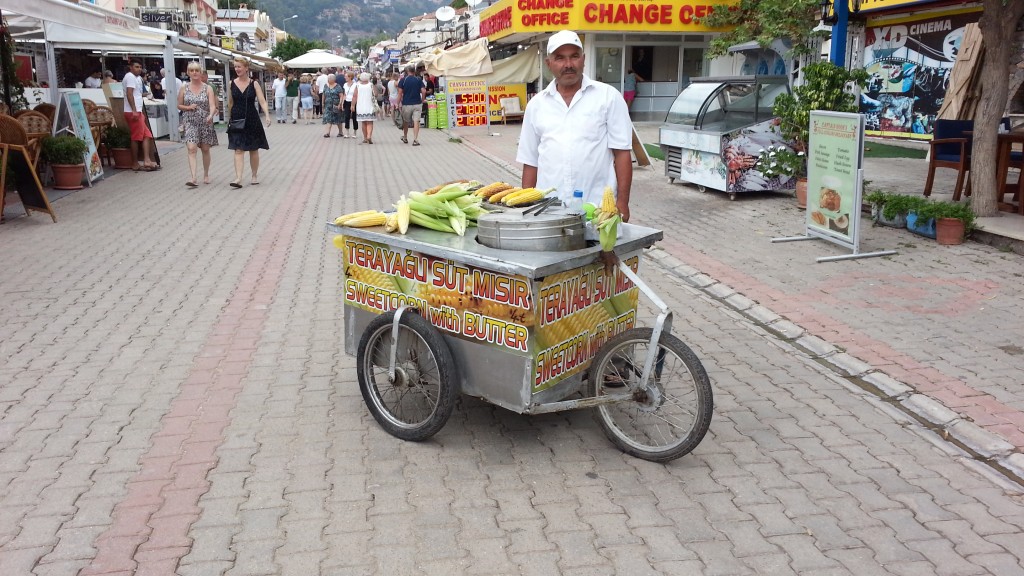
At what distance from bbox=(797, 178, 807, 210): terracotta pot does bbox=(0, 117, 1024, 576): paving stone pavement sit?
2.44m

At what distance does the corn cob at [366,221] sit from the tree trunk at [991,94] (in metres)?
6.85

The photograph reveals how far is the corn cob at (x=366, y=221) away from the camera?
4324 mm

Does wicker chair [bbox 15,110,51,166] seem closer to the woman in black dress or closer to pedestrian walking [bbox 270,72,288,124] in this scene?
the woman in black dress

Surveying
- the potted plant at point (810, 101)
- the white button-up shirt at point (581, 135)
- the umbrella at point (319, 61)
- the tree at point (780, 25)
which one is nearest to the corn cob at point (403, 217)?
the white button-up shirt at point (581, 135)

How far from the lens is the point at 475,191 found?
4.88 meters

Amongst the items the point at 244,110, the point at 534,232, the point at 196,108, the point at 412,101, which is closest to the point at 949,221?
the point at 534,232

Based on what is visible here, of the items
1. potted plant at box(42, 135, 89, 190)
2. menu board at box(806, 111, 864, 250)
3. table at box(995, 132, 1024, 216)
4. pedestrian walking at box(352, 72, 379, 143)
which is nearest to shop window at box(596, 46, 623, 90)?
pedestrian walking at box(352, 72, 379, 143)

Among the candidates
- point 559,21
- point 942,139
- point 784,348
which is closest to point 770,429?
point 784,348

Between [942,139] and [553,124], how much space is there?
7060 millimetres

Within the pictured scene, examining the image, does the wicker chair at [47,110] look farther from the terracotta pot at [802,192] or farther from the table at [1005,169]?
the table at [1005,169]

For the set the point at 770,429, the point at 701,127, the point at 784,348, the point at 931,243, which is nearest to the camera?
the point at 770,429

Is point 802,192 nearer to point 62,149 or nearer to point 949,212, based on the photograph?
point 949,212

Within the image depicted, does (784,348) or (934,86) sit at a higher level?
(934,86)

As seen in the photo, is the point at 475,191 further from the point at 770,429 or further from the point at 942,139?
→ the point at 942,139
